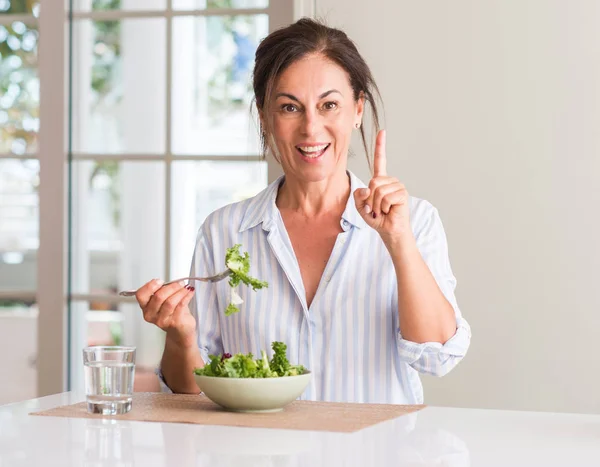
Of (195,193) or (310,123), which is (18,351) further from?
(310,123)

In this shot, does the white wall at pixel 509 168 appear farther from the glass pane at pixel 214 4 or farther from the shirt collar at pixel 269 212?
the shirt collar at pixel 269 212

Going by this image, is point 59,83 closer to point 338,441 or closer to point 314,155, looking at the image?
point 314,155

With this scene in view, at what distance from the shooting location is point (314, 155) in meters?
2.10

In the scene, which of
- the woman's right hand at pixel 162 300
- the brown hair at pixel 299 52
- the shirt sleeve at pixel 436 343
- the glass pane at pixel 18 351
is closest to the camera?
the woman's right hand at pixel 162 300

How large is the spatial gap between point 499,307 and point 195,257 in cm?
104

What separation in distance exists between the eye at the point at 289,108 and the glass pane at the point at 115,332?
1.54 metres

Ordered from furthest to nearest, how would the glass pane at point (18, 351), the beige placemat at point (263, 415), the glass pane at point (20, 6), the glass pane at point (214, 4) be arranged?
the glass pane at point (20, 6) < the glass pane at point (18, 351) < the glass pane at point (214, 4) < the beige placemat at point (263, 415)

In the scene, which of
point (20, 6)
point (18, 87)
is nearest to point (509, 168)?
point (18, 87)

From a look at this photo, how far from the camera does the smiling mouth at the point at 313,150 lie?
2092 mm

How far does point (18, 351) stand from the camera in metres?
4.34

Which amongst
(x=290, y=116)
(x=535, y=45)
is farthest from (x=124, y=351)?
(x=535, y=45)

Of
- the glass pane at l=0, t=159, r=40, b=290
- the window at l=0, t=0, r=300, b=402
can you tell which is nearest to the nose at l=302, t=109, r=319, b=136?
the window at l=0, t=0, r=300, b=402

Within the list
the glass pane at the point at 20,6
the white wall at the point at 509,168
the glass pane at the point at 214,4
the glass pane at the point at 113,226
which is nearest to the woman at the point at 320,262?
the white wall at the point at 509,168

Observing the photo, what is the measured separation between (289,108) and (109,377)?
846 millimetres
